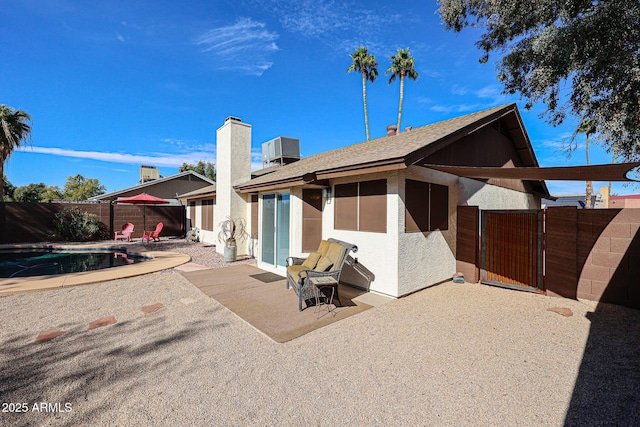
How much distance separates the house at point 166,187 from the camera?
67.6ft

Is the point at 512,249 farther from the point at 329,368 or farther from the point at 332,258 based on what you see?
the point at 329,368

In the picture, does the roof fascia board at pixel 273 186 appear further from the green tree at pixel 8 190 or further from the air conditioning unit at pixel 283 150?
the green tree at pixel 8 190

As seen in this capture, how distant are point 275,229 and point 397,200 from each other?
14.3ft

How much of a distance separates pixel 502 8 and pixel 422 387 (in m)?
14.0

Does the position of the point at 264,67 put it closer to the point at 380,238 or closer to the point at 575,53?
the point at 380,238

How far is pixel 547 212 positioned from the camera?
259 inches

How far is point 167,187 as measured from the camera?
74.6ft

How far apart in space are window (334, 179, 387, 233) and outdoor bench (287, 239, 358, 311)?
0.81 m

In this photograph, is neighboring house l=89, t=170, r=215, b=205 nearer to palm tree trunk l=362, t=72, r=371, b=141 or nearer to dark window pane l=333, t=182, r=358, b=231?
palm tree trunk l=362, t=72, r=371, b=141

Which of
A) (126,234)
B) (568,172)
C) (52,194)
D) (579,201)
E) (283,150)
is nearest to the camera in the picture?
(568,172)

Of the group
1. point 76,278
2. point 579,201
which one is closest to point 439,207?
point 76,278

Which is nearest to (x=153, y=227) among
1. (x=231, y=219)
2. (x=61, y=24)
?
(x=231, y=219)

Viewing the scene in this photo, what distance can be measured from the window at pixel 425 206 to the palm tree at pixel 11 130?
2246 cm

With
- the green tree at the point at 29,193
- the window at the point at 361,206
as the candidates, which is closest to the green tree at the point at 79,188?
the green tree at the point at 29,193
